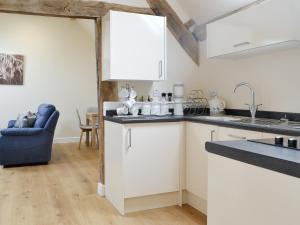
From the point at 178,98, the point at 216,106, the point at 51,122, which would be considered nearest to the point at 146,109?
the point at 178,98

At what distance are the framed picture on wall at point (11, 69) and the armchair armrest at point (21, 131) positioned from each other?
2240 mm

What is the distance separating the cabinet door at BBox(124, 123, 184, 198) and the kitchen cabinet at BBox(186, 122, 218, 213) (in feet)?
0.34

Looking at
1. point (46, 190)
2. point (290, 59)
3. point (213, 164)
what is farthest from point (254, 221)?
point (46, 190)

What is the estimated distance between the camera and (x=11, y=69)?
21.8 ft

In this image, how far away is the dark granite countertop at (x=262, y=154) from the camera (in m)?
0.97

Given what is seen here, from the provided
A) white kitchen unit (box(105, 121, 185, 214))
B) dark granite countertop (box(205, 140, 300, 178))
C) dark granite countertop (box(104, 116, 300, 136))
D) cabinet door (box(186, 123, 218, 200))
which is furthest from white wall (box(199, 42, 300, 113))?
dark granite countertop (box(205, 140, 300, 178))

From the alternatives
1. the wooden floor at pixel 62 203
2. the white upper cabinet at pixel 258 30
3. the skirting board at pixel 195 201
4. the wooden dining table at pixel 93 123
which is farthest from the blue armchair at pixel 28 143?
the white upper cabinet at pixel 258 30

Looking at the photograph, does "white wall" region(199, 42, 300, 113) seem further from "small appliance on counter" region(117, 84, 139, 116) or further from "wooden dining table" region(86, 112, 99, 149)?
"wooden dining table" region(86, 112, 99, 149)

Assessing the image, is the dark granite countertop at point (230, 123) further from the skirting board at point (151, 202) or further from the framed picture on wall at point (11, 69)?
the framed picture on wall at point (11, 69)

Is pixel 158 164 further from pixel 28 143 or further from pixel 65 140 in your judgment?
pixel 65 140

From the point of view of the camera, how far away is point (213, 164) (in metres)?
1.32

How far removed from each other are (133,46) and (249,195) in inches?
89.5

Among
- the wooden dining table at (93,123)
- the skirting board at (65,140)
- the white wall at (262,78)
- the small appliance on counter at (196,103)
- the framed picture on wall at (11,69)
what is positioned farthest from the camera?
the skirting board at (65,140)

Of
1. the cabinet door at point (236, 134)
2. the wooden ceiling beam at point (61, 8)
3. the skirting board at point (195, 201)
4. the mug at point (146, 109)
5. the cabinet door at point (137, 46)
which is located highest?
the wooden ceiling beam at point (61, 8)
